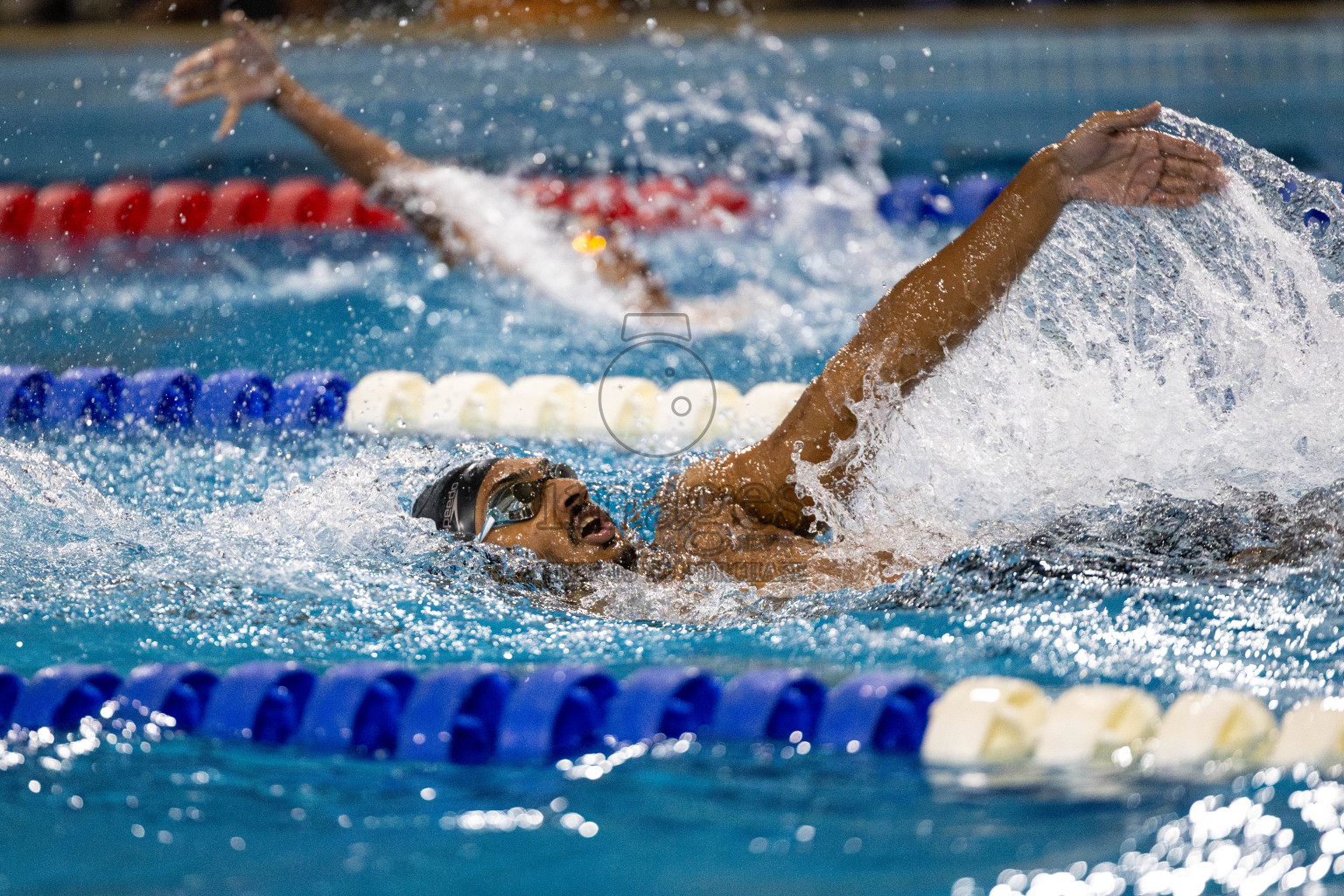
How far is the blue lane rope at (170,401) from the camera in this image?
3523mm

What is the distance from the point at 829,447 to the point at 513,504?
53 cm

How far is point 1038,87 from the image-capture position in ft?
20.6

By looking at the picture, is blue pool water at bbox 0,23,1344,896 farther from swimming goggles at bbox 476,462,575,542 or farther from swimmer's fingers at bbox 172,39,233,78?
swimmer's fingers at bbox 172,39,233,78

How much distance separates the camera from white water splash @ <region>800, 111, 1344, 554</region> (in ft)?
7.65

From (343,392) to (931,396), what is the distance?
1.84 m

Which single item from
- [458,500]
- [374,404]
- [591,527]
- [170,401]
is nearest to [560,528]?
[591,527]

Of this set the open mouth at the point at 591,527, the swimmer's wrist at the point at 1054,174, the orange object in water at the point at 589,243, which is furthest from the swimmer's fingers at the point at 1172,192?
the orange object in water at the point at 589,243

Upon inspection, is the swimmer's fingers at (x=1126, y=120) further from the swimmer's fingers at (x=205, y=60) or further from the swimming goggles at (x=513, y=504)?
the swimmer's fingers at (x=205, y=60)

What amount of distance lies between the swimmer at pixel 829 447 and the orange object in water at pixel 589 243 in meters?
2.12

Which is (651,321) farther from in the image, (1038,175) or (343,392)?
(1038,175)

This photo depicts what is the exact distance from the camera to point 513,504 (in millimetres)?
2246

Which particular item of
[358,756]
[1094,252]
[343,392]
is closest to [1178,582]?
[1094,252]
